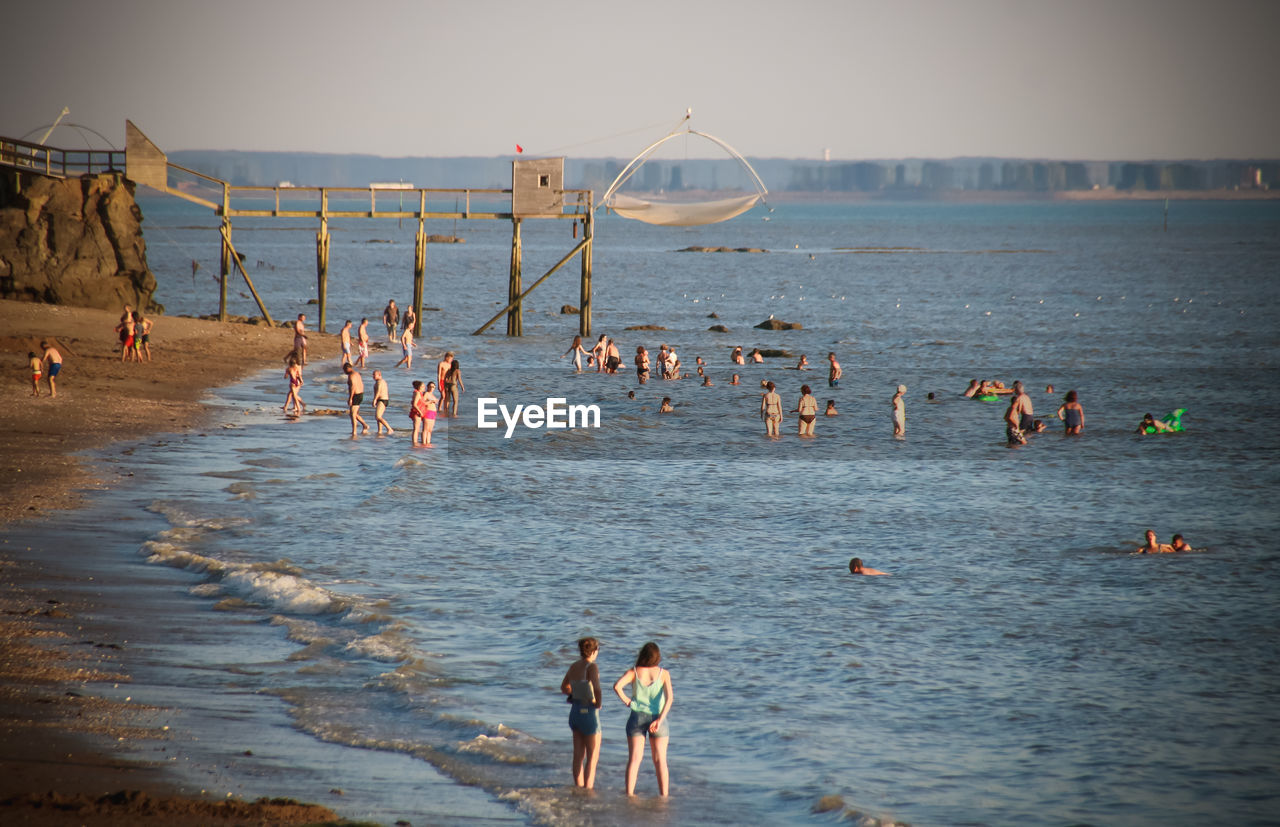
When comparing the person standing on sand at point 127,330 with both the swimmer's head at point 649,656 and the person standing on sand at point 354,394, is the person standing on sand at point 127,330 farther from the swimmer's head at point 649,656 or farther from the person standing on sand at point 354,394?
the swimmer's head at point 649,656

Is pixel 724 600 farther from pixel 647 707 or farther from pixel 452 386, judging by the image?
pixel 452 386

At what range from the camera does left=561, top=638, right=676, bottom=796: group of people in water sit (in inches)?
343

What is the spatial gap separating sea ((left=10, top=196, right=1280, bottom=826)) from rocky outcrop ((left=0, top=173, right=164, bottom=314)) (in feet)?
34.0

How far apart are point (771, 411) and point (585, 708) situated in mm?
19269

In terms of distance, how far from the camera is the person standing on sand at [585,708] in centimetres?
870

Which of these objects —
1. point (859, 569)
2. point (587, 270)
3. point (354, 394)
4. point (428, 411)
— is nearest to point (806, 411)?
point (428, 411)

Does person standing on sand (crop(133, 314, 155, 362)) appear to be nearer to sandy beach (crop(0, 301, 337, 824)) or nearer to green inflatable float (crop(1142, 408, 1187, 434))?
sandy beach (crop(0, 301, 337, 824))

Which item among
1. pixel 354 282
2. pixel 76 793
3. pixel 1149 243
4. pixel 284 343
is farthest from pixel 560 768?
pixel 1149 243

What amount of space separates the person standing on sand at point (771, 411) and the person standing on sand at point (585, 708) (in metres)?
18.6

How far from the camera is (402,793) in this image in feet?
28.5

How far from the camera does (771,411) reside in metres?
27.5

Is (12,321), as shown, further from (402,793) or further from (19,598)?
(402,793)

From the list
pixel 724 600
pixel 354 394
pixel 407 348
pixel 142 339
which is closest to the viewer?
pixel 724 600

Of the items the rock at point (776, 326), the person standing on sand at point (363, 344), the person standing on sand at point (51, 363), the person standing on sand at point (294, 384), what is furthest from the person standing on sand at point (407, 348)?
the rock at point (776, 326)
